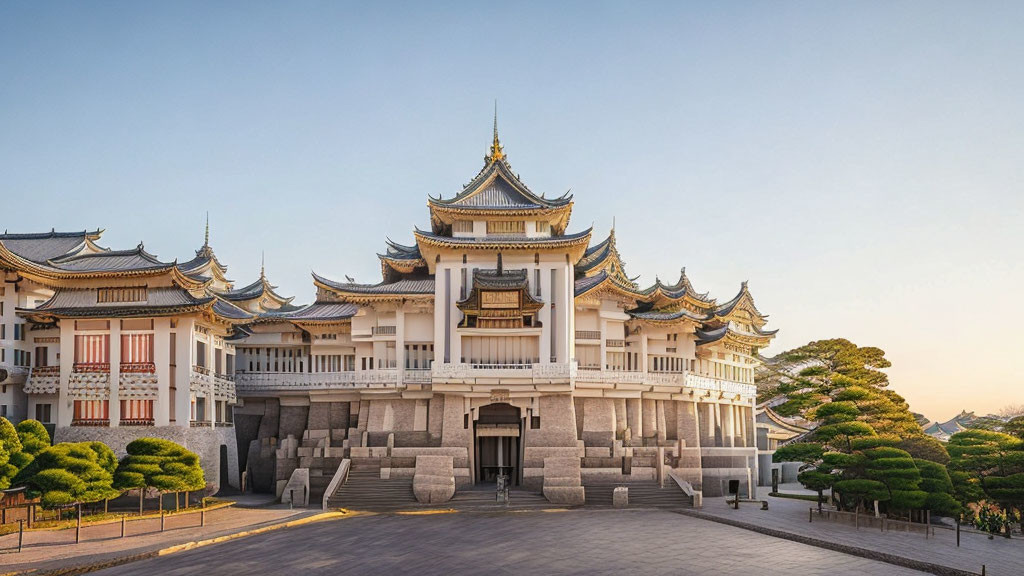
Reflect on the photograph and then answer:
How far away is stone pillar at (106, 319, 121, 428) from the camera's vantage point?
124 ft

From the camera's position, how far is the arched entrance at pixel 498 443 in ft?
143

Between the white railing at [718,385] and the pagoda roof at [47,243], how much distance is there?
34526 mm

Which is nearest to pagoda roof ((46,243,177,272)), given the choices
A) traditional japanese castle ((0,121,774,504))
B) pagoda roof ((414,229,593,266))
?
traditional japanese castle ((0,121,774,504))

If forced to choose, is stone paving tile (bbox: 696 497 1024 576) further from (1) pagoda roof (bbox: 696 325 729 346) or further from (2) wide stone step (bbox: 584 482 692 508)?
(1) pagoda roof (bbox: 696 325 729 346)

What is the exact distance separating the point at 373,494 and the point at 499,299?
37.8 feet

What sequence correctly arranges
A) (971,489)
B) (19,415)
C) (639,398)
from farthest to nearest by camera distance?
(639,398)
(19,415)
(971,489)

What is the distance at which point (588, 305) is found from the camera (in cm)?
4694

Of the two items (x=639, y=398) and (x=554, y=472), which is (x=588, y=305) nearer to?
(x=639, y=398)

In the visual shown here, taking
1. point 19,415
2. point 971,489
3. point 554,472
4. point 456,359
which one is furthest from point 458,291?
point 971,489

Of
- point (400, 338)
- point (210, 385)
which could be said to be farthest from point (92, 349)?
point (400, 338)

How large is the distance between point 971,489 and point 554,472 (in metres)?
18.4

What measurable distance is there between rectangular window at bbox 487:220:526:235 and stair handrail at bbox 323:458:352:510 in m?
14.6

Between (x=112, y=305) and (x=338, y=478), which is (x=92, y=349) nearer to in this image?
(x=112, y=305)

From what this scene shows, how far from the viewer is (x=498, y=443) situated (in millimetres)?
45438
